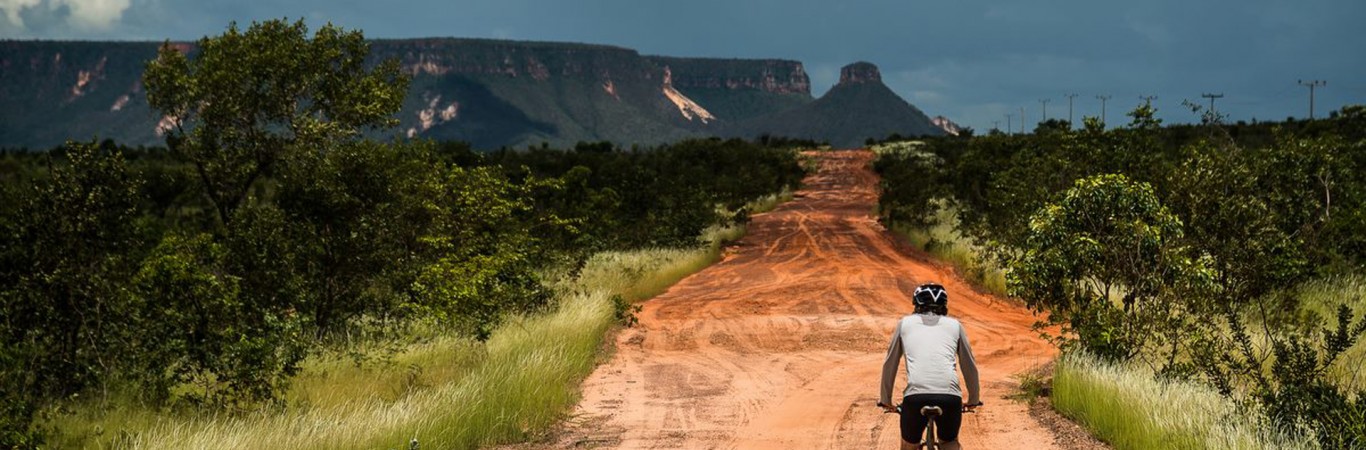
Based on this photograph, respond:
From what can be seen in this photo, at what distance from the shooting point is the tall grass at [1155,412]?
8.02 m

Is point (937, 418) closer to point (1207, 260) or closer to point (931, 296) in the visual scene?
point (931, 296)

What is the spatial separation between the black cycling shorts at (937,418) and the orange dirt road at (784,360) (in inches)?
135

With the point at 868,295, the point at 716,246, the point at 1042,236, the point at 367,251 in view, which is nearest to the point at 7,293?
the point at 367,251

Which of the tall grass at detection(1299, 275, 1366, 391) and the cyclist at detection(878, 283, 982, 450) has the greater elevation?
the cyclist at detection(878, 283, 982, 450)

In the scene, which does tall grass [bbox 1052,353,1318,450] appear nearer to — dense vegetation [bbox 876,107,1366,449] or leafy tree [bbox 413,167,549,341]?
dense vegetation [bbox 876,107,1366,449]

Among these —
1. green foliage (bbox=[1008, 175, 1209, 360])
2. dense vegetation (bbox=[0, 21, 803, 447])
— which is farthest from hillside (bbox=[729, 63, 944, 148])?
green foliage (bbox=[1008, 175, 1209, 360])

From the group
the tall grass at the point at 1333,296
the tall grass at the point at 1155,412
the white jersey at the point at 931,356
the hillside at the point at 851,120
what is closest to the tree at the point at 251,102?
the tall grass at the point at 1155,412

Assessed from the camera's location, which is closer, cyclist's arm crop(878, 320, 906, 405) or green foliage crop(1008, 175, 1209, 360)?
cyclist's arm crop(878, 320, 906, 405)

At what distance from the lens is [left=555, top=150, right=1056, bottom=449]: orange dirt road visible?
1036 cm

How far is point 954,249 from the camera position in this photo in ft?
94.4

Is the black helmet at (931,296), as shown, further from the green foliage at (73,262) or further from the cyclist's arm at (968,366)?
the green foliage at (73,262)

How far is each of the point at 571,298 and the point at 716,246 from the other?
1600cm

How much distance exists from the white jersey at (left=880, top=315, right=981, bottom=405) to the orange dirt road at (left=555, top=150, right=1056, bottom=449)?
10.7ft

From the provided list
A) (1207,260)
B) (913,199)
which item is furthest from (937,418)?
(913,199)
